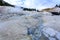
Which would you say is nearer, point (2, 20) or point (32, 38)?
point (32, 38)

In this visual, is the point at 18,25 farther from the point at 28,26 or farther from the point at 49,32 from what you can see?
the point at 49,32

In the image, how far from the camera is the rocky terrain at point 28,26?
2.71ft

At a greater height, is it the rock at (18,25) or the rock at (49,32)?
the rock at (18,25)

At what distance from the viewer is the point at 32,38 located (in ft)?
Result: 2.69

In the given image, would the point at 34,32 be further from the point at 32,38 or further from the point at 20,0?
the point at 20,0

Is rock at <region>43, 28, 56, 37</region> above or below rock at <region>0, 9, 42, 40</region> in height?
below

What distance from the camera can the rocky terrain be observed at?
83 cm

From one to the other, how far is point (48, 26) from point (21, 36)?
175mm

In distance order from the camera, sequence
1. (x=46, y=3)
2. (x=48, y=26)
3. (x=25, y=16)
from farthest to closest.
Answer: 1. (x=46, y=3)
2. (x=25, y=16)
3. (x=48, y=26)

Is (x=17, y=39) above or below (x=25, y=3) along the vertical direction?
below

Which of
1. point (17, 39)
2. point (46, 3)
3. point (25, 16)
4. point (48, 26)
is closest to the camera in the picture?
point (17, 39)

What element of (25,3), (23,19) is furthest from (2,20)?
(25,3)

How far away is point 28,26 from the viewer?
0.91m

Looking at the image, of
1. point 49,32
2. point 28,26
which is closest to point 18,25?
point 28,26
